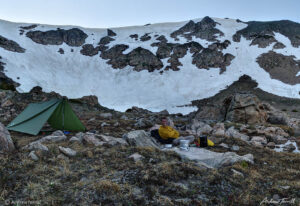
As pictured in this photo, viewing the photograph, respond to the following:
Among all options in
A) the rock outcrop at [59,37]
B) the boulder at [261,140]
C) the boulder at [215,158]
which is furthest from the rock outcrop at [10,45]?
the boulder at [215,158]

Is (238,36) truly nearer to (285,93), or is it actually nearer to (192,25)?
(192,25)

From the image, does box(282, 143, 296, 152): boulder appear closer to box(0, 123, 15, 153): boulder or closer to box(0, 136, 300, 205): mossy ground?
box(0, 136, 300, 205): mossy ground

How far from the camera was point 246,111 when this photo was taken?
16.2m

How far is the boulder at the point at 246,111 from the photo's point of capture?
15961 millimetres

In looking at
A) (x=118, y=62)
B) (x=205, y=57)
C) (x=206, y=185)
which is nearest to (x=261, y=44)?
(x=205, y=57)

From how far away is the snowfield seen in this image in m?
43.8

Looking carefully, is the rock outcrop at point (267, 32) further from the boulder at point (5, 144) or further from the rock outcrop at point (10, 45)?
the boulder at point (5, 144)

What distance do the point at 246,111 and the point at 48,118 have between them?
14.4m

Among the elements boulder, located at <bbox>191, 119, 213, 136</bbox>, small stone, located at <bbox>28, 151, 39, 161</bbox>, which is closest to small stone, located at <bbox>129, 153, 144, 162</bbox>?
small stone, located at <bbox>28, 151, 39, 161</bbox>

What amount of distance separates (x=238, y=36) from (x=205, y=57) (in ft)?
58.7

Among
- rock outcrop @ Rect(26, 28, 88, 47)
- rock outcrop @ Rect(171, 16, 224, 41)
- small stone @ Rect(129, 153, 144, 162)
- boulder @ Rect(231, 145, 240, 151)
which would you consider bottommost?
boulder @ Rect(231, 145, 240, 151)

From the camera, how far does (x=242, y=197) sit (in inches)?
135

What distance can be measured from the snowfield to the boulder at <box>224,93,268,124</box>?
19.4 m

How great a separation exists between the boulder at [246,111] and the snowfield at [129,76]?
19403mm
